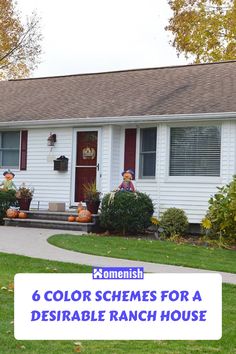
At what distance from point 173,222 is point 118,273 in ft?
39.2

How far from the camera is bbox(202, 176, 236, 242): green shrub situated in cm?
1351

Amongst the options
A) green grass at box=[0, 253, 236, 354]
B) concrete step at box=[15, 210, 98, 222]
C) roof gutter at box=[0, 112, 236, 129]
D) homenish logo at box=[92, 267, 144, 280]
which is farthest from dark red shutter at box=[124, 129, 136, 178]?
homenish logo at box=[92, 267, 144, 280]

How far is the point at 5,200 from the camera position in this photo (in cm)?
1692

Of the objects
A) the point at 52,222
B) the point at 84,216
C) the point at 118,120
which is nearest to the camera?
the point at 84,216

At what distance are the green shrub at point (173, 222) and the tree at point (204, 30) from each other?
16090 millimetres

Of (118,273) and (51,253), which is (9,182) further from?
(118,273)

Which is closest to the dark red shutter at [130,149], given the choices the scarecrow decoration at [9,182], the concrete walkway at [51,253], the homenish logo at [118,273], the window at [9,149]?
the concrete walkway at [51,253]

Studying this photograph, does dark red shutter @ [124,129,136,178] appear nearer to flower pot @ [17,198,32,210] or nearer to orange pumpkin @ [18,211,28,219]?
flower pot @ [17,198,32,210]

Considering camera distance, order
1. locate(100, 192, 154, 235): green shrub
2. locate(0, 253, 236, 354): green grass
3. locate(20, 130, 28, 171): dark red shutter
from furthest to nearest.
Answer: locate(20, 130, 28, 171): dark red shutter, locate(100, 192, 154, 235): green shrub, locate(0, 253, 236, 354): green grass

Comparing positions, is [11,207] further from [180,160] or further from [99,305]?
[99,305]

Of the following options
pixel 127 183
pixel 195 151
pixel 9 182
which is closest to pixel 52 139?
pixel 9 182

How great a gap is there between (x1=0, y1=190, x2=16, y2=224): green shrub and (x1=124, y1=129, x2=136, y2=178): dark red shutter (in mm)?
3224

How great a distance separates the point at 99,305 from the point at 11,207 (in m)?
14.4

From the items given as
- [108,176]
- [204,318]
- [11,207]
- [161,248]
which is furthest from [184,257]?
[204,318]
